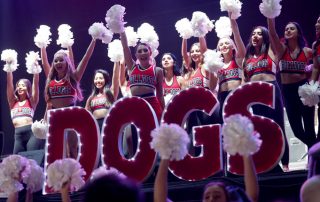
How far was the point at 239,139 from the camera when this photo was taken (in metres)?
2.87

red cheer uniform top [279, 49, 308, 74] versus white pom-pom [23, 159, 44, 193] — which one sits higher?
red cheer uniform top [279, 49, 308, 74]

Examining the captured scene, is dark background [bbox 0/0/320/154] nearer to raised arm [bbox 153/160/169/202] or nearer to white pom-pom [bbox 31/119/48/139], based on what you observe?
white pom-pom [bbox 31/119/48/139]

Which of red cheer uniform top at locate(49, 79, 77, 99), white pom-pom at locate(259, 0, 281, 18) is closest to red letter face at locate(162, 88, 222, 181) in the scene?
white pom-pom at locate(259, 0, 281, 18)

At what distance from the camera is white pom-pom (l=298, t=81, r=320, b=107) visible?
468 cm

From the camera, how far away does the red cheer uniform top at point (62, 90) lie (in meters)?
6.00

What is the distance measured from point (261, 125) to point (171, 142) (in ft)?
5.34

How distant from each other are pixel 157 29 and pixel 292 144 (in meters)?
2.69

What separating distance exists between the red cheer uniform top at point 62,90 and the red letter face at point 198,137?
147 cm

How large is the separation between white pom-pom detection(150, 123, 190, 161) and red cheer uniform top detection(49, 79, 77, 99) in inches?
117

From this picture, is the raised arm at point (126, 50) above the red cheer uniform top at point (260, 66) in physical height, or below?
above

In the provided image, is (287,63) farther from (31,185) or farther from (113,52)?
(31,185)

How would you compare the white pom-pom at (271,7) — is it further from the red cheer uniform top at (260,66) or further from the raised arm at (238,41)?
the raised arm at (238,41)

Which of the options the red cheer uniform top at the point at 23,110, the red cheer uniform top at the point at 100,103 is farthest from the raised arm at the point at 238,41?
the red cheer uniform top at the point at 23,110

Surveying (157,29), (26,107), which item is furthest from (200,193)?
(157,29)
